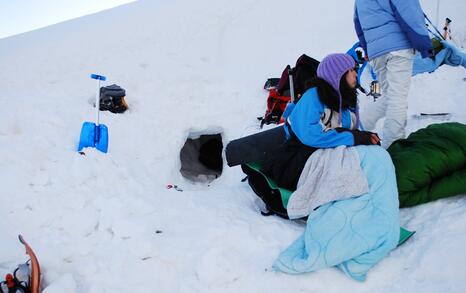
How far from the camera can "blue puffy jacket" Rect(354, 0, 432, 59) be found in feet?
11.4

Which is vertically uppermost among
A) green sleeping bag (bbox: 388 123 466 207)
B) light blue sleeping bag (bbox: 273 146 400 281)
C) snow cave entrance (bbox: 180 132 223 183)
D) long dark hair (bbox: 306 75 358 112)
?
long dark hair (bbox: 306 75 358 112)

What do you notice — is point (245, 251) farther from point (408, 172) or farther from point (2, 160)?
point (2, 160)

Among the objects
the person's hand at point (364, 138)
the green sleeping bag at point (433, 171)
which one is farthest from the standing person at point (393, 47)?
the person's hand at point (364, 138)

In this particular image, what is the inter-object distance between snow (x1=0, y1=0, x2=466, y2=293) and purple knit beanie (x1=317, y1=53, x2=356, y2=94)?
1.18 m

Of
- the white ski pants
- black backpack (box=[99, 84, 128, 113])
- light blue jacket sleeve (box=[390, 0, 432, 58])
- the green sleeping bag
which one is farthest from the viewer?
black backpack (box=[99, 84, 128, 113])

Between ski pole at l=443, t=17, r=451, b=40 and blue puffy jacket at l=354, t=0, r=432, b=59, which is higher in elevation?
ski pole at l=443, t=17, r=451, b=40

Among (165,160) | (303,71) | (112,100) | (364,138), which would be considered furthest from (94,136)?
(364,138)

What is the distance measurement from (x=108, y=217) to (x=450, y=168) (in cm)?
278

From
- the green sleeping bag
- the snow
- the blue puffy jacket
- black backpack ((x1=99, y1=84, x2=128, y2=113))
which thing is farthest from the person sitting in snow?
black backpack ((x1=99, y1=84, x2=128, y2=113))

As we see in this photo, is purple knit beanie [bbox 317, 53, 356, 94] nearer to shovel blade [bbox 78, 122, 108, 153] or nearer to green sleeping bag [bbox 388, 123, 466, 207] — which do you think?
green sleeping bag [bbox 388, 123, 466, 207]

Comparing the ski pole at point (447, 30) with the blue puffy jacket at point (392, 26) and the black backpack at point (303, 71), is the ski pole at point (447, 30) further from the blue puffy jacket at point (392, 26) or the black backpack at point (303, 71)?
the blue puffy jacket at point (392, 26)

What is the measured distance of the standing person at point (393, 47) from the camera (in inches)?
139

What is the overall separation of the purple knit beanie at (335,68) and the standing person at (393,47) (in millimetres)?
689

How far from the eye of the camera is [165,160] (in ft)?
17.7
